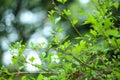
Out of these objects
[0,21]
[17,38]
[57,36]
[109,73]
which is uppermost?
[0,21]

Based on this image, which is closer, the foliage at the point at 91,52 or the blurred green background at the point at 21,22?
the foliage at the point at 91,52

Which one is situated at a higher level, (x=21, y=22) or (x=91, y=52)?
(x=21, y=22)

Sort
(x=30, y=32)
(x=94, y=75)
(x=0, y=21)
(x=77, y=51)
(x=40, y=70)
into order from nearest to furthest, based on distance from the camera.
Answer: (x=77, y=51) → (x=94, y=75) → (x=40, y=70) → (x=30, y=32) → (x=0, y=21)

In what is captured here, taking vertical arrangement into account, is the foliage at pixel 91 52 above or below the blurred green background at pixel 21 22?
below

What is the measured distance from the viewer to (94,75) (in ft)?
3.50

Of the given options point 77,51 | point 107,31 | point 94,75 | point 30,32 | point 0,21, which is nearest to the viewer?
point 107,31

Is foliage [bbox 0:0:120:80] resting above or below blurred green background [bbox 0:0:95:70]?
below

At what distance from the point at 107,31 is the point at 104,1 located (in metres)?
0.17

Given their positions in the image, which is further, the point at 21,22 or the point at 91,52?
the point at 21,22

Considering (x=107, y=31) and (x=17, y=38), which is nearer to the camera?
(x=107, y=31)

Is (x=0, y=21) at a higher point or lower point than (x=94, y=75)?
higher

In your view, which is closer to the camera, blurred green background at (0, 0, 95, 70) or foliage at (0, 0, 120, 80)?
foliage at (0, 0, 120, 80)

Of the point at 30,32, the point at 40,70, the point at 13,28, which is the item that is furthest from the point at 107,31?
the point at 13,28

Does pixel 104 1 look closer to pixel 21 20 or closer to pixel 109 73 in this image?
pixel 109 73
